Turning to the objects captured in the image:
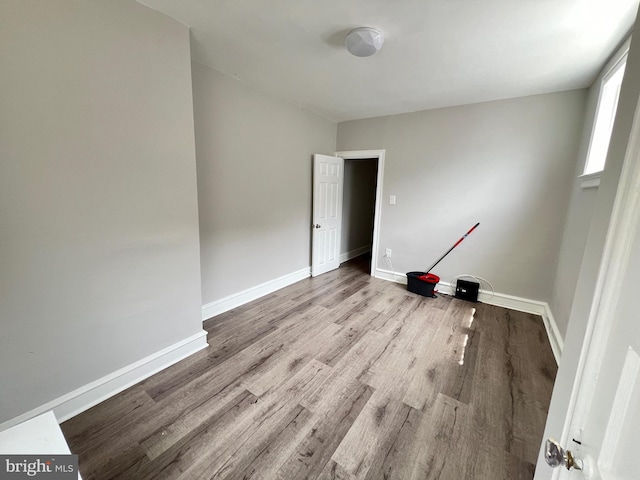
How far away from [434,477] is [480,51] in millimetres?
2792

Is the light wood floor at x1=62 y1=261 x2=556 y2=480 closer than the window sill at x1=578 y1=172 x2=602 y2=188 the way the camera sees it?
Yes


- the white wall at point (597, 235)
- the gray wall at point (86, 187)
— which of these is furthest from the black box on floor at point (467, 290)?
the gray wall at point (86, 187)

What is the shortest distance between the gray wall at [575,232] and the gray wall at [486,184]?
0.18 meters

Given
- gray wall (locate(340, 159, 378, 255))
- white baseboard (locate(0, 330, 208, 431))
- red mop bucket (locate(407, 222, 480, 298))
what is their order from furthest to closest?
gray wall (locate(340, 159, 378, 255))
red mop bucket (locate(407, 222, 480, 298))
white baseboard (locate(0, 330, 208, 431))

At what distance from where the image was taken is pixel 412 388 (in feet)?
6.15

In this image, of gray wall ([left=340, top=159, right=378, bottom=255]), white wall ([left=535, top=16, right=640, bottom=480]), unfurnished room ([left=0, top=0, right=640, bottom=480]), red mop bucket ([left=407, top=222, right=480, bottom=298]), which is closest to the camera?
white wall ([left=535, top=16, right=640, bottom=480])

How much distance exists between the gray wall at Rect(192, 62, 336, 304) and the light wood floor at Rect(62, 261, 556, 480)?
2.31 ft

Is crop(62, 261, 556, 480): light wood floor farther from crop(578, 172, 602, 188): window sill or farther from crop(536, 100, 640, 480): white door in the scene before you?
crop(578, 172, 602, 188): window sill

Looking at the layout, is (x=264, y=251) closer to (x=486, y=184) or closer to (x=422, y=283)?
(x=422, y=283)

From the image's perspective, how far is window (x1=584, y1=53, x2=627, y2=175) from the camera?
6.82 feet

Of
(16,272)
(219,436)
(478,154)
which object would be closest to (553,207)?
(478,154)

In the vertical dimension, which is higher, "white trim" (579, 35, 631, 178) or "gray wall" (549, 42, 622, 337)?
"white trim" (579, 35, 631, 178)

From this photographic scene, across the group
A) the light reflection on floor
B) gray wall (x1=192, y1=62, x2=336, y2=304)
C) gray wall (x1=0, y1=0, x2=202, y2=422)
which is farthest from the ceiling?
the light reflection on floor

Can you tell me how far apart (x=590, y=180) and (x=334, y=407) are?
257 cm
